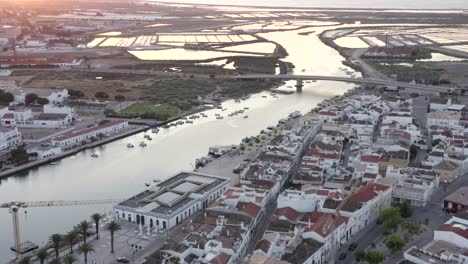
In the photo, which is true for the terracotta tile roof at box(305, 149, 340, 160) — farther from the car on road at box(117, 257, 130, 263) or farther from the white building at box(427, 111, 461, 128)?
the car on road at box(117, 257, 130, 263)

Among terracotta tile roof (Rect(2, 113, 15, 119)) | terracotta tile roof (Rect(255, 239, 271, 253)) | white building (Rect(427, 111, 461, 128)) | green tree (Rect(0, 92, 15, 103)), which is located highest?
green tree (Rect(0, 92, 15, 103))

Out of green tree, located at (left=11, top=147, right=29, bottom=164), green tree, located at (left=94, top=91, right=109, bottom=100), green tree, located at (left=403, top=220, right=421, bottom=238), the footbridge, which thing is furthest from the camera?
the footbridge

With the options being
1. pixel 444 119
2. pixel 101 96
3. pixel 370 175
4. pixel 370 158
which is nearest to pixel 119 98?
pixel 101 96

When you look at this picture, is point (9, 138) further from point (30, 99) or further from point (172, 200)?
point (172, 200)

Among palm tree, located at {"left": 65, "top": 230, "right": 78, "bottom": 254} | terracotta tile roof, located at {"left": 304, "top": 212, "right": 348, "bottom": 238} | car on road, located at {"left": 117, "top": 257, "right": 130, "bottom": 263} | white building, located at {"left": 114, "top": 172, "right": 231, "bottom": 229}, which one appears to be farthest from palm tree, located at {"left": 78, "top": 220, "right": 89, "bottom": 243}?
terracotta tile roof, located at {"left": 304, "top": 212, "right": 348, "bottom": 238}

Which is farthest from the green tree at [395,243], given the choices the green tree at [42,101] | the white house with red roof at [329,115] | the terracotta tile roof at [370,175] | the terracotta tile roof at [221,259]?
the green tree at [42,101]

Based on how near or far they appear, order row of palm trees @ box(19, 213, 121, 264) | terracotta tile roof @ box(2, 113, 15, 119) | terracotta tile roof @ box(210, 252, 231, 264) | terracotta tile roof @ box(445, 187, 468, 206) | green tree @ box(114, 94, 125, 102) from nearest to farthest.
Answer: terracotta tile roof @ box(210, 252, 231, 264) → row of palm trees @ box(19, 213, 121, 264) → terracotta tile roof @ box(445, 187, 468, 206) → terracotta tile roof @ box(2, 113, 15, 119) → green tree @ box(114, 94, 125, 102)

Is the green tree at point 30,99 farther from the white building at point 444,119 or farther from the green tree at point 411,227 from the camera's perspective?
the green tree at point 411,227
